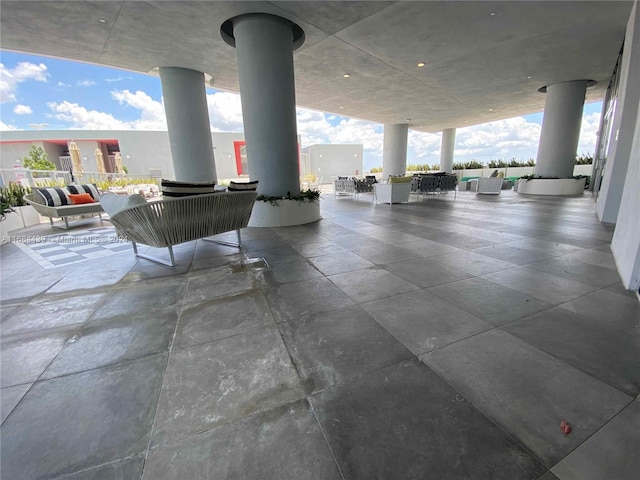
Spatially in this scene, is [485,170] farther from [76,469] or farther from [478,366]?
[76,469]

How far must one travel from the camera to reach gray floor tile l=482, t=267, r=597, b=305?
2.25 meters

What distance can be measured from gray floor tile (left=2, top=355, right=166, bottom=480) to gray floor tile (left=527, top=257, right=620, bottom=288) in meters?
3.48

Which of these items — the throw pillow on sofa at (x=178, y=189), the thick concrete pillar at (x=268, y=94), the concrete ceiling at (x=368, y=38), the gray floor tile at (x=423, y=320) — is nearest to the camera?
the gray floor tile at (x=423, y=320)

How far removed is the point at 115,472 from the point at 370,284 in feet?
6.72

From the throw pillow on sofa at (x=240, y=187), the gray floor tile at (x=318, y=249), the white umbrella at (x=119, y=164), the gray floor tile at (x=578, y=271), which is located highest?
the white umbrella at (x=119, y=164)

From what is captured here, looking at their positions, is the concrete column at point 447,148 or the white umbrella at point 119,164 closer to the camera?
the white umbrella at point 119,164

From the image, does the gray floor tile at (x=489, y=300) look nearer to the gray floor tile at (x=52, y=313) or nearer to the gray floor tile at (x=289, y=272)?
the gray floor tile at (x=289, y=272)

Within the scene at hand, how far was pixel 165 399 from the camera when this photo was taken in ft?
4.37

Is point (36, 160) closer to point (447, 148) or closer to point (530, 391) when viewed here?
point (530, 391)

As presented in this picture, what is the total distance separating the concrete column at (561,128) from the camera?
9.21 metres

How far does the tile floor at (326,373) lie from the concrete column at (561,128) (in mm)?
9245

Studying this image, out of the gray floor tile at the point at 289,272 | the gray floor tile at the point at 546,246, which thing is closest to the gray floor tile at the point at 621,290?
the gray floor tile at the point at 546,246

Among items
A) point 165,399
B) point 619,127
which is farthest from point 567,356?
point 619,127

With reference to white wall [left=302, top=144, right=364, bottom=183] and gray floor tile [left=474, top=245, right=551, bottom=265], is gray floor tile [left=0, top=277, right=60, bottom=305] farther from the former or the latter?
white wall [left=302, top=144, right=364, bottom=183]
